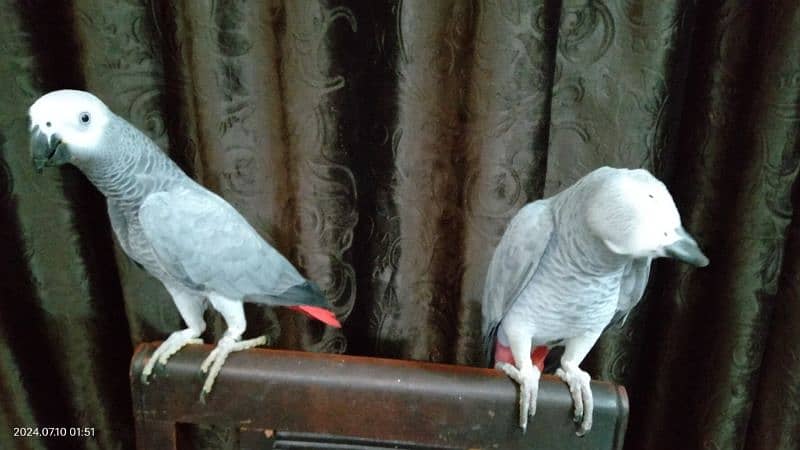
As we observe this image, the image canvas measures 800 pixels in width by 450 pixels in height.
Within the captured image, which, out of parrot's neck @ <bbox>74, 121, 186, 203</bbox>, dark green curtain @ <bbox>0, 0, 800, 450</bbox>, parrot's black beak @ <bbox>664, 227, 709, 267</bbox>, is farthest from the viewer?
dark green curtain @ <bbox>0, 0, 800, 450</bbox>

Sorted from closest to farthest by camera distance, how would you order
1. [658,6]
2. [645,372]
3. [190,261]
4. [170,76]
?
1. [190,261]
2. [658,6]
3. [170,76]
4. [645,372]

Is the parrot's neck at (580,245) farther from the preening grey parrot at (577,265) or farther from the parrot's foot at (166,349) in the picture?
the parrot's foot at (166,349)

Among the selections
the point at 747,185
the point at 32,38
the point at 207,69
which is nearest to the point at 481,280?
the point at 747,185

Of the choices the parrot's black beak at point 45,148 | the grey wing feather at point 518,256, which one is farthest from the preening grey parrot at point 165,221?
the grey wing feather at point 518,256

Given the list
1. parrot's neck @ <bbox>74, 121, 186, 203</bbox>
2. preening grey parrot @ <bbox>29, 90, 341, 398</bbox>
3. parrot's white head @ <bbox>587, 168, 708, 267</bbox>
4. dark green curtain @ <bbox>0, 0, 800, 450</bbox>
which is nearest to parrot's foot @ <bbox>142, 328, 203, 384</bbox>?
preening grey parrot @ <bbox>29, 90, 341, 398</bbox>

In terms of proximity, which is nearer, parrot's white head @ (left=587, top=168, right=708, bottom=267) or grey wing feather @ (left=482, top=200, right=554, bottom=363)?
parrot's white head @ (left=587, top=168, right=708, bottom=267)

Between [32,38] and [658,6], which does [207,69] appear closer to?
[32,38]

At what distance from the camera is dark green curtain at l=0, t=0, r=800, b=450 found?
0.94 metres

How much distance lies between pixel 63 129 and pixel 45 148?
29 millimetres

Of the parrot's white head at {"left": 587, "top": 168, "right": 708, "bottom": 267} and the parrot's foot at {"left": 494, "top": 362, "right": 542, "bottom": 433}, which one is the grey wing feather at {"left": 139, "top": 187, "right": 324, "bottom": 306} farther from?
the parrot's white head at {"left": 587, "top": 168, "right": 708, "bottom": 267}

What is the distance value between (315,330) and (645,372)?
0.65m

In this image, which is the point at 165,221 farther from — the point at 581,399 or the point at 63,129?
the point at 581,399

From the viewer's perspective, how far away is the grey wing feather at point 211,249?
0.73 meters

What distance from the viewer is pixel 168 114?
1.03 m
